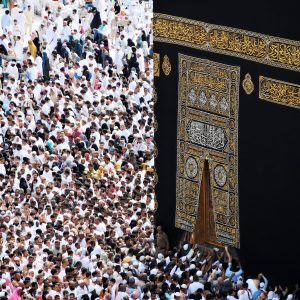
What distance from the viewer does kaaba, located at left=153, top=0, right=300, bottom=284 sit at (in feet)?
69.7

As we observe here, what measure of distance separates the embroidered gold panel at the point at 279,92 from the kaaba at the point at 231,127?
13mm

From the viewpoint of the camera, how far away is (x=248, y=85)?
71.1ft

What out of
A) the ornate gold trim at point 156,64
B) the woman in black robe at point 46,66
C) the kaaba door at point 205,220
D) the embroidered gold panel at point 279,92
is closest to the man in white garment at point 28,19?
the woman in black robe at point 46,66

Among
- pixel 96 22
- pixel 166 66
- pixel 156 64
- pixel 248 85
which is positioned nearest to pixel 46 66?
pixel 96 22

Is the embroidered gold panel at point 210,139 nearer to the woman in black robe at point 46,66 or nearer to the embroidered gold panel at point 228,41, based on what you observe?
the embroidered gold panel at point 228,41

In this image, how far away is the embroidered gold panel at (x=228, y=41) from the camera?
21.1 metres

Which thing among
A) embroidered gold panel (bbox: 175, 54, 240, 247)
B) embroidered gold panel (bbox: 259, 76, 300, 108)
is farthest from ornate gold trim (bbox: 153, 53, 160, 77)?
embroidered gold panel (bbox: 259, 76, 300, 108)

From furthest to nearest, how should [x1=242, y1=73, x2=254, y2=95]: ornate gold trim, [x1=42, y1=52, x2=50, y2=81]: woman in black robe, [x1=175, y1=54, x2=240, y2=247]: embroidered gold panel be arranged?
[x1=42, y1=52, x2=50, y2=81]: woman in black robe < [x1=175, y1=54, x2=240, y2=247]: embroidered gold panel < [x1=242, y1=73, x2=254, y2=95]: ornate gold trim

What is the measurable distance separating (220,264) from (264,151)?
173 centimetres

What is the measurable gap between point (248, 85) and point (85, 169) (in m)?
4.49

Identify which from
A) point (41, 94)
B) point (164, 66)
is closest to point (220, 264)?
point (164, 66)

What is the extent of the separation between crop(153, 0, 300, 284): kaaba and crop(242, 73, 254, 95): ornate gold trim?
0.04 feet

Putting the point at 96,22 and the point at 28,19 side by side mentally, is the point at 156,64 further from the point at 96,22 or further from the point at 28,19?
the point at 28,19

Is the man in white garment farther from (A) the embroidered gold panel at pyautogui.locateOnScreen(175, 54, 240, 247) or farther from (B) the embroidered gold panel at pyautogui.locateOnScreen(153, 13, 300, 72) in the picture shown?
(A) the embroidered gold panel at pyautogui.locateOnScreen(175, 54, 240, 247)
